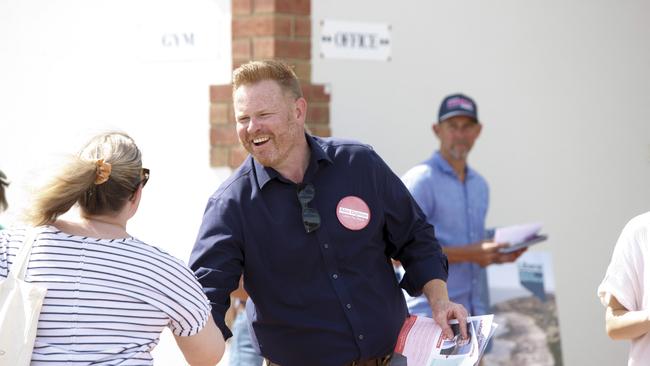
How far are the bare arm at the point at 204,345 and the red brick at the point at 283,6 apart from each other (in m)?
3.44

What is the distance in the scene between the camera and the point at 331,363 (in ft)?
13.4

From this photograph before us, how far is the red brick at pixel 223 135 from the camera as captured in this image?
271 inches

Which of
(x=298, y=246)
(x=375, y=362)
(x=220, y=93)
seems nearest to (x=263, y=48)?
(x=220, y=93)

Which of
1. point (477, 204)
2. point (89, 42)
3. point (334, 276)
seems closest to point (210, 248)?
point (334, 276)

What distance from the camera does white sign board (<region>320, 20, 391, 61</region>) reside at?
6.96m

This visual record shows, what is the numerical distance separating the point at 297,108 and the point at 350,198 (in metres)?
0.39

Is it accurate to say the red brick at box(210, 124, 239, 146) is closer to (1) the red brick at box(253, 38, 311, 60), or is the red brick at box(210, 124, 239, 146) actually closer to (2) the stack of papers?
(1) the red brick at box(253, 38, 311, 60)

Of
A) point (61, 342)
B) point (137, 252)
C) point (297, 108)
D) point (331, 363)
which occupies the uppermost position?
point (297, 108)

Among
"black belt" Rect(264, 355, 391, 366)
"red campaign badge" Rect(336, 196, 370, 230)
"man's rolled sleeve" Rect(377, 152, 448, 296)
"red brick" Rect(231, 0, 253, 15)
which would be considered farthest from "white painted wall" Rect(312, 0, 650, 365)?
"black belt" Rect(264, 355, 391, 366)

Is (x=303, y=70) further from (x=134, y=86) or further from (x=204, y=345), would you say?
(x=204, y=345)

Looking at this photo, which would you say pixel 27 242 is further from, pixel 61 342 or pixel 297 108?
pixel 297 108

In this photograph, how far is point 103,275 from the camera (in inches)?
129

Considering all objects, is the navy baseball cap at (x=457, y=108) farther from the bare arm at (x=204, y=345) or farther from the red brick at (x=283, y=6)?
the bare arm at (x=204, y=345)

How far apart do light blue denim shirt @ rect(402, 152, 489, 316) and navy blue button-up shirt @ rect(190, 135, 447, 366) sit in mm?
2041
